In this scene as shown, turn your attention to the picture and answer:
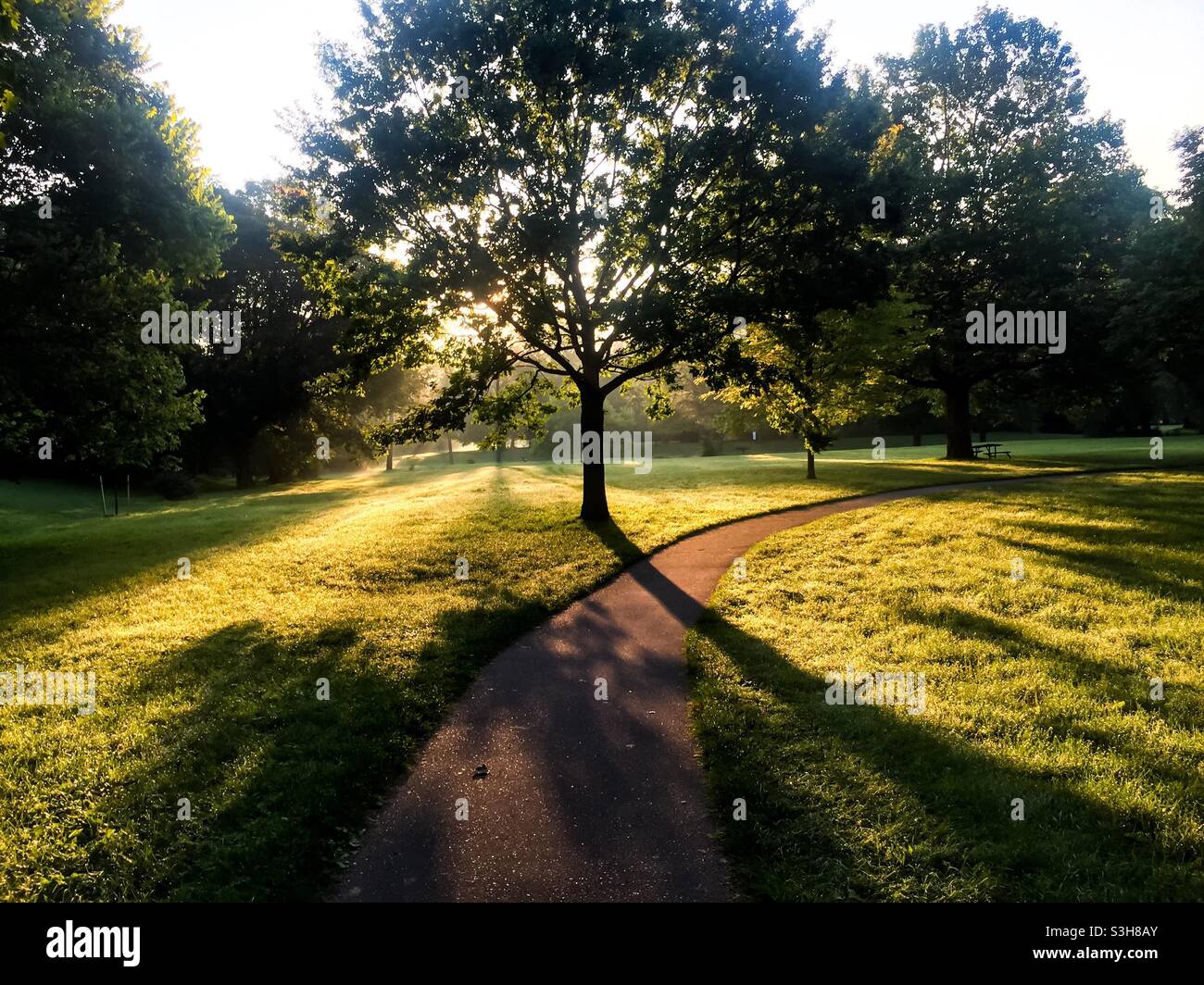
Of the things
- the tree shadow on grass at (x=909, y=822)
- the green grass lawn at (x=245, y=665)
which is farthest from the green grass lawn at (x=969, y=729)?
the green grass lawn at (x=245, y=665)

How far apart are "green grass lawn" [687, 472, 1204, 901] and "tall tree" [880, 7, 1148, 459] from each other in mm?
27360

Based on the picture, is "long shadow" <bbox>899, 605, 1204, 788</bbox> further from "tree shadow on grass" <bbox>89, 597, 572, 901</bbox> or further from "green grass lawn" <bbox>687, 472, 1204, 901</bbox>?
"tree shadow on grass" <bbox>89, 597, 572, 901</bbox>

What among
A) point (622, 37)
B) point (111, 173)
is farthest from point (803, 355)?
point (111, 173)

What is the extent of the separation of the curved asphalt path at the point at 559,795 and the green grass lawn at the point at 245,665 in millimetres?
427

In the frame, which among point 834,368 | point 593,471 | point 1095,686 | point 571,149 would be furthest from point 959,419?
point 1095,686

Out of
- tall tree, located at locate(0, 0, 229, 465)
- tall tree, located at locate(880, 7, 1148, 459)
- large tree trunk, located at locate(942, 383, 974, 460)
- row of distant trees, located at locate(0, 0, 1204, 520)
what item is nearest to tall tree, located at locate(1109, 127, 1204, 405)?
tall tree, located at locate(880, 7, 1148, 459)

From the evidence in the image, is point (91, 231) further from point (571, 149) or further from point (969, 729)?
point (969, 729)

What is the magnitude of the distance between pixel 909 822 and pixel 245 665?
28.7ft

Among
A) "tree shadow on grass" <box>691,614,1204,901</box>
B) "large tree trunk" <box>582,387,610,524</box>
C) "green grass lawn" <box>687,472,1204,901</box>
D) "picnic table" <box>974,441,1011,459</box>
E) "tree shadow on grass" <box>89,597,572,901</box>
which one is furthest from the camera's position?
"picnic table" <box>974,441,1011,459</box>

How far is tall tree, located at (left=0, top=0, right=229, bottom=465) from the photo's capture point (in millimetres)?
15055

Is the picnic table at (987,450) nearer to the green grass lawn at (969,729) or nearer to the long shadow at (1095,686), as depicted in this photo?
the green grass lawn at (969,729)

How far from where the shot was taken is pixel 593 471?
19.8 meters

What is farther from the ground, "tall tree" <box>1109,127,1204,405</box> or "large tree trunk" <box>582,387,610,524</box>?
"tall tree" <box>1109,127,1204,405</box>

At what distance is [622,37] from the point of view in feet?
47.7
